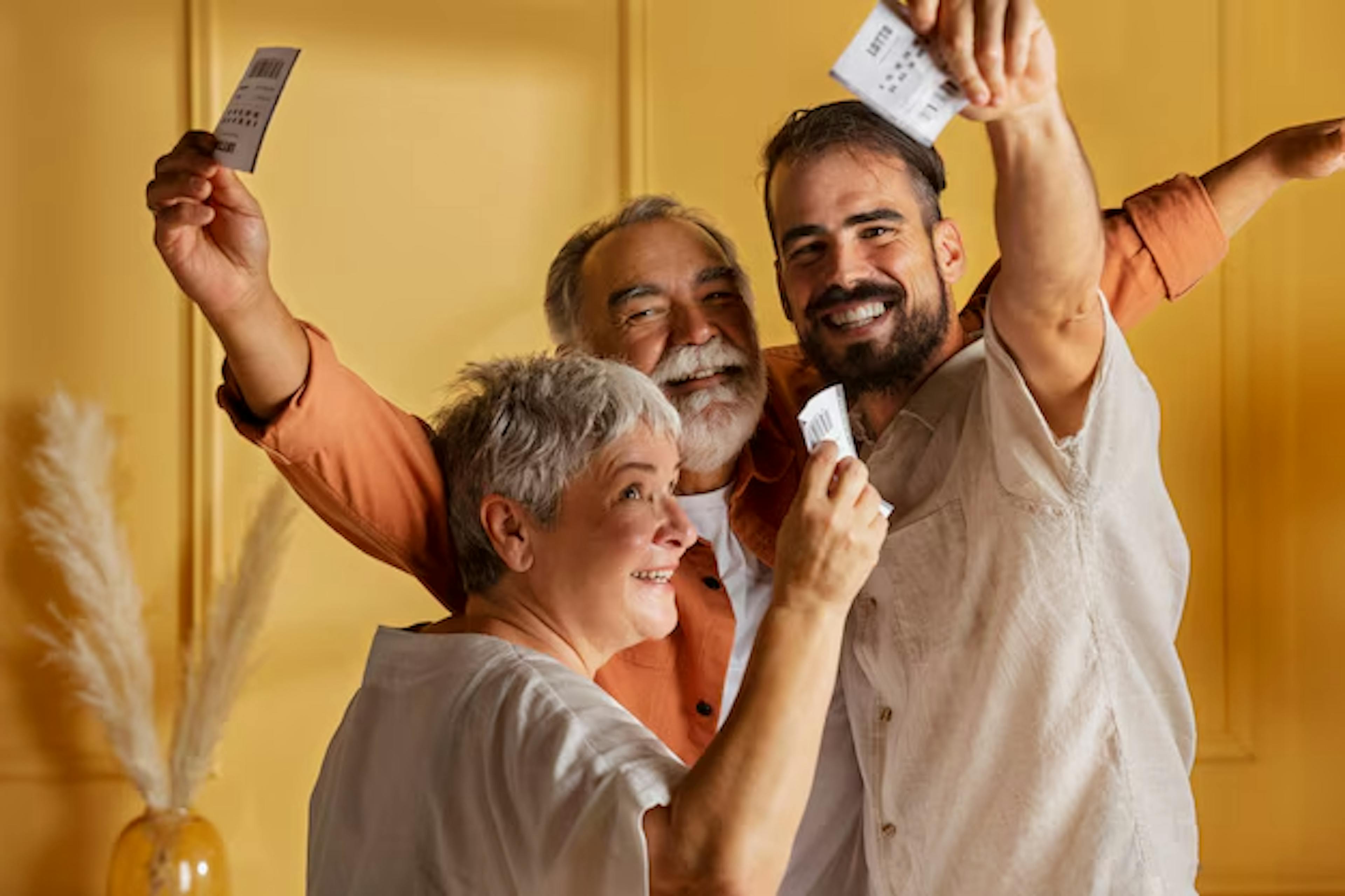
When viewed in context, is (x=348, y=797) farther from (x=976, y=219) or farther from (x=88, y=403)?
(x=976, y=219)

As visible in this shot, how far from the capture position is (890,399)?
2.27 metres

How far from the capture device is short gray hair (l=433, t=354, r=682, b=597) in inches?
72.4

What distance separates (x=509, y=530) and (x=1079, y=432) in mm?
622

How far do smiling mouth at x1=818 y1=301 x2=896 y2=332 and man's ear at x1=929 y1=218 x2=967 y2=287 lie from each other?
4.6 inches

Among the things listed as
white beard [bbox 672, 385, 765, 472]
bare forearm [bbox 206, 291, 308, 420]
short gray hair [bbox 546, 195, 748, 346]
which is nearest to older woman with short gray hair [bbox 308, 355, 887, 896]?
bare forearm [bbox 206, 291, 308, 420]

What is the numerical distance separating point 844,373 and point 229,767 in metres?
2.00

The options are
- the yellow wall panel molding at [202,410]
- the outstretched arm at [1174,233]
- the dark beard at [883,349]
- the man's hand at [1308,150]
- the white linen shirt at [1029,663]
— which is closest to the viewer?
the white linen shirt at [1029,663]

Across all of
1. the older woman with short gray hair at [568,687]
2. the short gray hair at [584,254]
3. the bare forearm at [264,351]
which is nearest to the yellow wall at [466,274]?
the short gray hair at [584,254]

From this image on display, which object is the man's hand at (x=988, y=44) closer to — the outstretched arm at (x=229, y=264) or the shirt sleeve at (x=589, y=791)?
the shirt sleeve at (x=589, y=791)

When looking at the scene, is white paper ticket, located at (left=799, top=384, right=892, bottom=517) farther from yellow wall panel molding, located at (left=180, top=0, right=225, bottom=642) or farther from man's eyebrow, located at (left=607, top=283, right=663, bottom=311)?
yellow wall panel molding, located at (left=180, top=0, right=225, bottom=642)

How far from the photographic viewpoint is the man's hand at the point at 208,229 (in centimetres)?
193

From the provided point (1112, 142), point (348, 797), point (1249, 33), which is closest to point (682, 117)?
point (1112, 142)

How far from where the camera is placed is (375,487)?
79.7 inches

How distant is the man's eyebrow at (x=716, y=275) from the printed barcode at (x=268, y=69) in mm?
830
